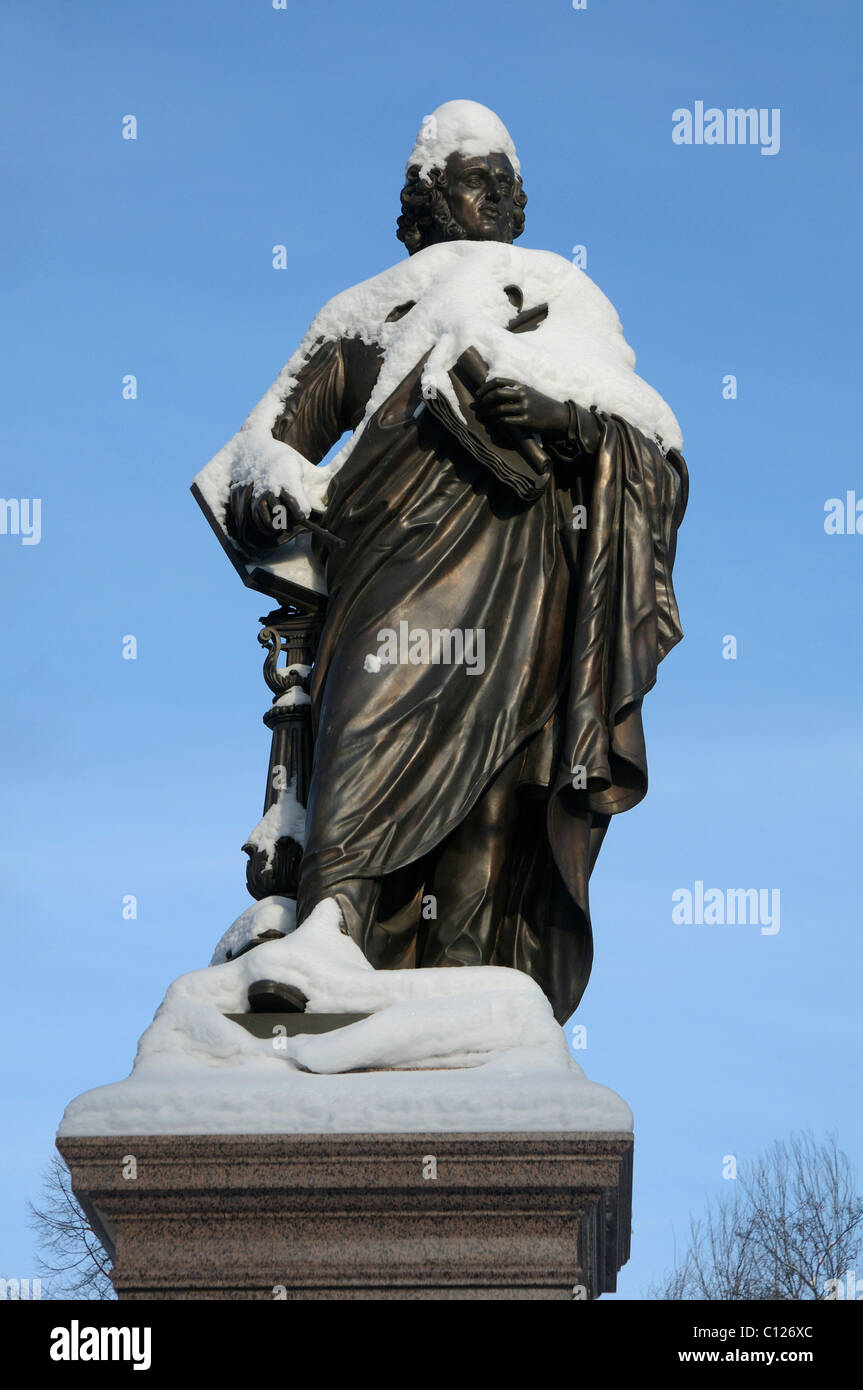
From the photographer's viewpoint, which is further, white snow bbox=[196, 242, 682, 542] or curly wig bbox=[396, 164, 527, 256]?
curly wig bbox=[396, 164, 527, 256]

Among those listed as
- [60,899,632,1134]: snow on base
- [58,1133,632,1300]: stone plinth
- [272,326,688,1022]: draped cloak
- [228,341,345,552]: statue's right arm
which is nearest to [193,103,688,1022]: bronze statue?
[272,326,688,1022]: draped cloak

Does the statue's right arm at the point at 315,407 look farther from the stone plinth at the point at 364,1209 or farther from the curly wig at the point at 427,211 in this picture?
the stone plinth at the point at 364,1209

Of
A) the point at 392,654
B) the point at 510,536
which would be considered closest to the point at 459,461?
the point at 510,536

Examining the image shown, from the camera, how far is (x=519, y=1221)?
5684mm

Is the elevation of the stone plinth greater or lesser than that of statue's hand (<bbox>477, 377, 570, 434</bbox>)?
lesser

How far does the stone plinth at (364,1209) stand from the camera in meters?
5.65

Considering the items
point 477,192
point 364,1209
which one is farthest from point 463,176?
point 364,1209

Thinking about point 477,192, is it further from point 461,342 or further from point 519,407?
point 519,407

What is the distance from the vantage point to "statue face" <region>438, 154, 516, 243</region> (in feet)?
26.1

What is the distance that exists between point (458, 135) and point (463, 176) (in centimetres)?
15

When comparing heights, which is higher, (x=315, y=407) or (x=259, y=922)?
(x=315, y=407)

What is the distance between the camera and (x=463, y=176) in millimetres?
7977

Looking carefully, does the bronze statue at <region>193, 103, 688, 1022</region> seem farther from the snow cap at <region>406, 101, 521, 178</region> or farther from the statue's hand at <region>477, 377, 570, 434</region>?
the snow cap at <region>406, 101, 521, 178</region>

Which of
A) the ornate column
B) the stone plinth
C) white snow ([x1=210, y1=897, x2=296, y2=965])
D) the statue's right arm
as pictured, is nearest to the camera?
the stone plinth
